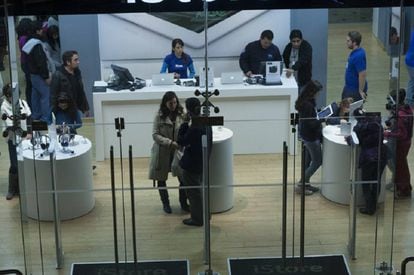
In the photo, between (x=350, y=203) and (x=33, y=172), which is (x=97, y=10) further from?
(x=350, y=203)

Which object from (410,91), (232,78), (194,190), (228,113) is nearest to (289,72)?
(232,78)

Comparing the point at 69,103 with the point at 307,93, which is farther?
the point at 307,93

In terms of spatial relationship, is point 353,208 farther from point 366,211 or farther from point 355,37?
point 355,37

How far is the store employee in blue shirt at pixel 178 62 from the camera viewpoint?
7.19 metres

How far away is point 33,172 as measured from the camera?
721cm

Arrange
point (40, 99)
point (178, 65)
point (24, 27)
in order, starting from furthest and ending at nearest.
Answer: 1. point (178, 65)
2. point (40, 99)
3. point (24, 27)

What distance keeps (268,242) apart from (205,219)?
59cm

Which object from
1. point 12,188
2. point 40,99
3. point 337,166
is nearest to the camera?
point 40,99

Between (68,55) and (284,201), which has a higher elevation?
(68,55)

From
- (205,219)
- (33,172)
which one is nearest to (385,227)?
(205,219)

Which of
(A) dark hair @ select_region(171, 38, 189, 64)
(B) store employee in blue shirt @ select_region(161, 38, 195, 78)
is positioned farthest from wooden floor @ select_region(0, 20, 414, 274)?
(A) dark hair @ select_region(171, 38, 189, 64)

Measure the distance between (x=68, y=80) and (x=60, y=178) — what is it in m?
0.85

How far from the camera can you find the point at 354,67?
24.0 ft

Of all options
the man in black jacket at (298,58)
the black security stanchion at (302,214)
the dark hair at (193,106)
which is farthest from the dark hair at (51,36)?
the black security stanchion at (302,214)
